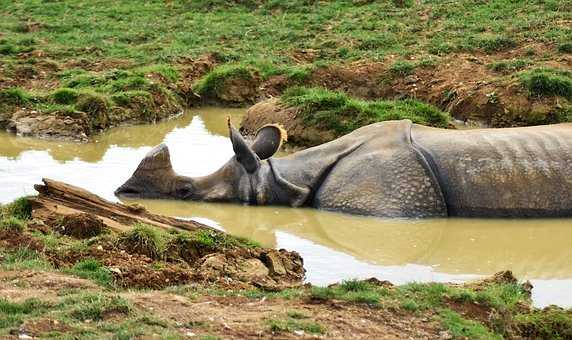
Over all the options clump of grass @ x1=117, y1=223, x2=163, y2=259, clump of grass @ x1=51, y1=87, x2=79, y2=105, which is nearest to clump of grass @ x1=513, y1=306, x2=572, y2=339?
clump of grass @ x1=117, y1=223, x2=163, y2=259

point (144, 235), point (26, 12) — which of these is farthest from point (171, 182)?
point (26, 12)

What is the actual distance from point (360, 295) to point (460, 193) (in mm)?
3874

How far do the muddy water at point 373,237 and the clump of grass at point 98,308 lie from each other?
92.7 inches

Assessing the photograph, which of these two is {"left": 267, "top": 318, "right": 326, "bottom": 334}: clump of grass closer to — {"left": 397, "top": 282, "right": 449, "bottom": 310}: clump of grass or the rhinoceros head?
{"left": 397, "top": 282, "right": 449, "bottom": 310}: clump of grass

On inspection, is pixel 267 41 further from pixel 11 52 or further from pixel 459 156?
pixel 459 156

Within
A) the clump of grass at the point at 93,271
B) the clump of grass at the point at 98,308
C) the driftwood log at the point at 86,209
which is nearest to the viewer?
the clump of grass at the point at 98,308

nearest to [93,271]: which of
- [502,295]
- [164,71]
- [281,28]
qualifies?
[502,295]

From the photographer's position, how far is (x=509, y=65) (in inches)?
663

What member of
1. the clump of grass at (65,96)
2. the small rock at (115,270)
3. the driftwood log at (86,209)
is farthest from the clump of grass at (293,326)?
the clump of grass at (65,96)

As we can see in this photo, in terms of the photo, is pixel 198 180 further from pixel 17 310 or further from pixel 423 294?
pixel 17 310

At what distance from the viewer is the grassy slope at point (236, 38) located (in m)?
17.1

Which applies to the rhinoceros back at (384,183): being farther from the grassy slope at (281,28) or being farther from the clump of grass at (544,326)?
the grassy slope at (281,28)

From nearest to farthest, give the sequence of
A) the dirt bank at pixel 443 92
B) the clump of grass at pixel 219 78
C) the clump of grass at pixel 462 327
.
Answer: the clump of grass at pixel 462 327 < the dirt bank at pixel 443 92 < the clump of grass at pixel 219 78

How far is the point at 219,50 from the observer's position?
20156mm
